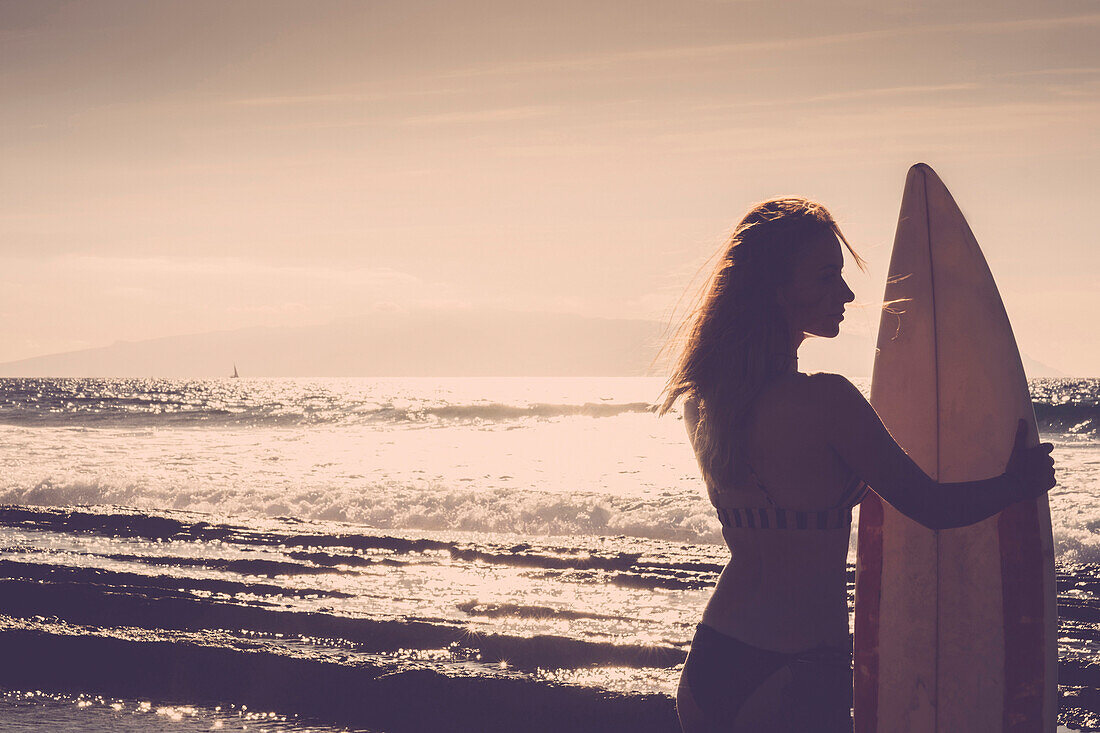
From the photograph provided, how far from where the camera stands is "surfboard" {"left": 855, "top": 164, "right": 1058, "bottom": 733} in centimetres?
254

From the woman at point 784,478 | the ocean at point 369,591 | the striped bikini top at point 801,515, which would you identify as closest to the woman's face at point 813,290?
the woman at point 784,478

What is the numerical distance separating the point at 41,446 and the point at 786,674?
27.3 meters

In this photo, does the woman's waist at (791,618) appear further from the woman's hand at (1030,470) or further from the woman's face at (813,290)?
the woman's face at (813,290)

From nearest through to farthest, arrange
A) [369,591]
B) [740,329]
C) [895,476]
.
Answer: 1. [895,476]
2. [740,329]
3. [369,591]

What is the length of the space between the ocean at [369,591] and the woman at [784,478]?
143 inches

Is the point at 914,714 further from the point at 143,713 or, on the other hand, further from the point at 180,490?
the point at 180,490

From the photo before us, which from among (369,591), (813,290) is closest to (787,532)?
(813,290)

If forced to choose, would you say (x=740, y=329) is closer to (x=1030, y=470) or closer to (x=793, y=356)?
(x=793, y=356)

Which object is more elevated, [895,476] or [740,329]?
[740,329]

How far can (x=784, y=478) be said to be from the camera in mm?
1611

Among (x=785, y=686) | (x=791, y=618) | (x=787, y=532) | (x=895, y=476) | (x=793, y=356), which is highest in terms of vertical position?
(x=793, y=356)

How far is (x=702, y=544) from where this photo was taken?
39.5 feet

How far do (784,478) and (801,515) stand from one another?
77 millimetres

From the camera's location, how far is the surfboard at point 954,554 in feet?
8.34
